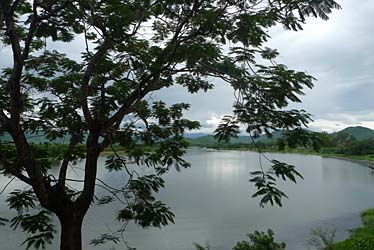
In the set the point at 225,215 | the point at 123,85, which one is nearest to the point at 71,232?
the point at 123,85

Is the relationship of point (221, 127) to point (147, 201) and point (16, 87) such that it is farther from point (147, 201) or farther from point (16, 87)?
point (16, 87)

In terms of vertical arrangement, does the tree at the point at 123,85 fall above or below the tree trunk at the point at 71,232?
above

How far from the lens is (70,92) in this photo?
155 inches

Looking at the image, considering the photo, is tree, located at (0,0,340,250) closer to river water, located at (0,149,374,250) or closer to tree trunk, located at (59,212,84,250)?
tree trunk, located at (59,212,84,250)

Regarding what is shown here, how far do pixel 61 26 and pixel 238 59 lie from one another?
1.64 meters

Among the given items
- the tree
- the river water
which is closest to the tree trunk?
the tree

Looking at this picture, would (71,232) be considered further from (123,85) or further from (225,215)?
(225,215)

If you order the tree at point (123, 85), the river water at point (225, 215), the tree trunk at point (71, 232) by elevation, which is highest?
the tree at point (123, 85)

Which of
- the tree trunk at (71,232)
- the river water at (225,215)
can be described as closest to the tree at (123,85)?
the tree trunk at (71,232)

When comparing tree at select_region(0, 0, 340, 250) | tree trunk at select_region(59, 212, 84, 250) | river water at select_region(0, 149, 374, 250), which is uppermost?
tree at select_region(0, 0, 340, 250)

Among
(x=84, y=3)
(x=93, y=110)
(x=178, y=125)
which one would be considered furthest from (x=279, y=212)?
(x=84, y=3)

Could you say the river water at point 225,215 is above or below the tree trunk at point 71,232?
below

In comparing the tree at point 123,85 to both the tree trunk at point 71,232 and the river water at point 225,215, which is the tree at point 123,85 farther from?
the river water at point 225,215

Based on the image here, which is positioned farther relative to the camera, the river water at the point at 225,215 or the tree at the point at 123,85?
the river water at the point at 225,215
